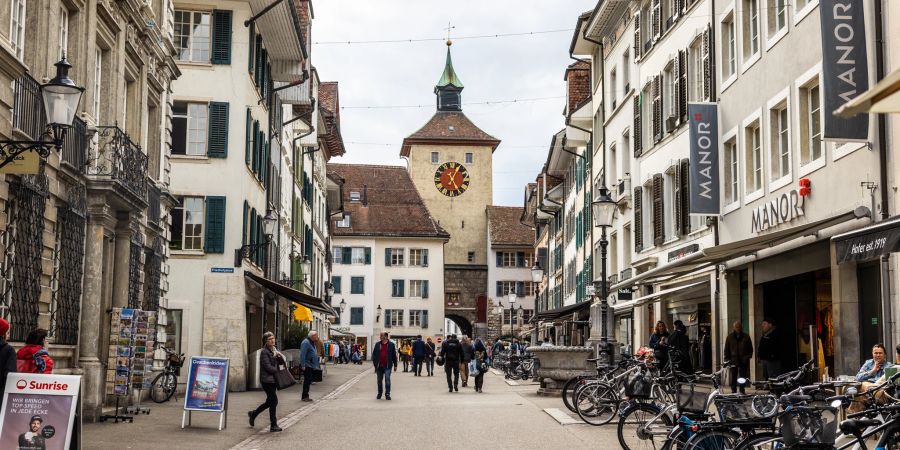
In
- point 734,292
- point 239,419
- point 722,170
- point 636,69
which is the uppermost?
point 636,69

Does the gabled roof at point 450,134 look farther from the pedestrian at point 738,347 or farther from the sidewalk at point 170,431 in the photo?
the pedestrian at point 738,347

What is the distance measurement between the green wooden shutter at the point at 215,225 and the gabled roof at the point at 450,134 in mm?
71452

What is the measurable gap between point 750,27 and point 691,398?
1523 centimetres

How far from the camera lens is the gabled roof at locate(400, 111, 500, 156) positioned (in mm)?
104062

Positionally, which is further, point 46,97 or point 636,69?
point 636,69

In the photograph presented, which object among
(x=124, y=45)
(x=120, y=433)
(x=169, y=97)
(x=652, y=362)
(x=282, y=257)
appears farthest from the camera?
(x=282, y=257)

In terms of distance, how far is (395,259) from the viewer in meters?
94.9

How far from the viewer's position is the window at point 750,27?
78.3ft

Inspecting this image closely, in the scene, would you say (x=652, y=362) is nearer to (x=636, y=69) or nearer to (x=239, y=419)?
(x=239, y=419)

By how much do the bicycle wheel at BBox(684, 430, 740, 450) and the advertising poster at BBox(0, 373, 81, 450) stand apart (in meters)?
5.66

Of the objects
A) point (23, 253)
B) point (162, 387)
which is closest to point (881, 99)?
point (23, 253)

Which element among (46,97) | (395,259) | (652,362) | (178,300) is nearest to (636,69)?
(178,300)

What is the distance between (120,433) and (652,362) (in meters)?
8.15

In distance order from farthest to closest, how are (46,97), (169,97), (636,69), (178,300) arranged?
1. (636,69)
2. (178,300)
3. (169,97)
4. (46,97)
